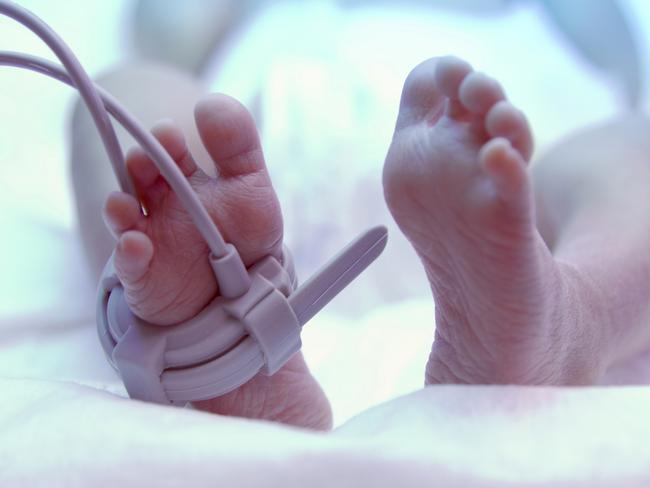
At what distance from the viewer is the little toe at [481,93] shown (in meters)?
0.41

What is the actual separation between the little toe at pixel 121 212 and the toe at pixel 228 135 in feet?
0.20

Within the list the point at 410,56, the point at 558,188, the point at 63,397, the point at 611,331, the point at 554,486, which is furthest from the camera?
the point at 410,56

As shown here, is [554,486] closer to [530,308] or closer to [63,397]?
[530,308]

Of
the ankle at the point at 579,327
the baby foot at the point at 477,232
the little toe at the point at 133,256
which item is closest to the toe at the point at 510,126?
the baby foot at the point at 477,232

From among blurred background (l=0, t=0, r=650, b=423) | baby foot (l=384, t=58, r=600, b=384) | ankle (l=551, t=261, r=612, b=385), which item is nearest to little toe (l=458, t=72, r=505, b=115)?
baby foot (l=384, t=58, r=600, b=384)

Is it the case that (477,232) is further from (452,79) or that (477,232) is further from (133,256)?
(133,256)

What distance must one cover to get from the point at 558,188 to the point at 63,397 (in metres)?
0.49

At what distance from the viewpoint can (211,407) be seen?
19.6 inches

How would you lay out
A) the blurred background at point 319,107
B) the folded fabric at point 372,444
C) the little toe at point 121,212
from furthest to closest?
1. the blurred background at point 319,107
2. the little toe at point 121,212
3. the folded fabric at point 372,444

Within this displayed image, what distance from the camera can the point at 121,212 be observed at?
1.49ft

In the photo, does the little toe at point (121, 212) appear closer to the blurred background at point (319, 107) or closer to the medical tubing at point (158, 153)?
the medical tubing at point (158, 153)

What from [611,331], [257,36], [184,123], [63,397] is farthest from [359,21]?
[63,397]

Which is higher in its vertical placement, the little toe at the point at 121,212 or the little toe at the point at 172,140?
the little toe at the point at 172,140

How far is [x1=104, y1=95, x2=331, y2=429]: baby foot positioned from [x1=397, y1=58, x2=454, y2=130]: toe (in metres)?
0.10
